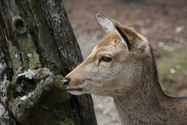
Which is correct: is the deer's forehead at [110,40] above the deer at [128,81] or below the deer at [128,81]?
above

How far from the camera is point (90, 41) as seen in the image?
28.7 ft

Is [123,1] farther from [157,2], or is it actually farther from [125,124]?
[125,124]

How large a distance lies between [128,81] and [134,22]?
7.73 metres

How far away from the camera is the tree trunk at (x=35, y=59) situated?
7.96ft

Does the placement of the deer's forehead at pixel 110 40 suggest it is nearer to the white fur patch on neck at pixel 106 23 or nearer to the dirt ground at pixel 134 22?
the white fur patch on neck at pixel 106 23

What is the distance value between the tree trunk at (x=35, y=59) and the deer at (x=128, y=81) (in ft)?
0.85

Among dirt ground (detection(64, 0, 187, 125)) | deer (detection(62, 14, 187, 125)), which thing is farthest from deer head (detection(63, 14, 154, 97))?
dirt ground (detection(64, 0, 187, 125))

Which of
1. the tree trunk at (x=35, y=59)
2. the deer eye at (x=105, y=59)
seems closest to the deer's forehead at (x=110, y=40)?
the deer eye at (x=105, y=59)

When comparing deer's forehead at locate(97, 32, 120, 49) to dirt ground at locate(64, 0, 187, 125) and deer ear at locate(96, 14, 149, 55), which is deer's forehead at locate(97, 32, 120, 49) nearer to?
deer ear at locate(96, 14, 149, 55)

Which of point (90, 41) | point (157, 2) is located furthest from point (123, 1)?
point (90, 41)

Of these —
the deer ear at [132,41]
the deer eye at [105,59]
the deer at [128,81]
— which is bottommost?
the deer at [128,81]

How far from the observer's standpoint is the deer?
7.93ft

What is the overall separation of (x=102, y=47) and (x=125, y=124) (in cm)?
93

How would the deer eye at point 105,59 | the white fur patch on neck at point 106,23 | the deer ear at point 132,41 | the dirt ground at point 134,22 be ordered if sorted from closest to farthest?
the deer ear at point 132,41 < the deer eye at point 105,59 < the white fur patch on neck at point 106,23 < the dirt ground at point 134,22
